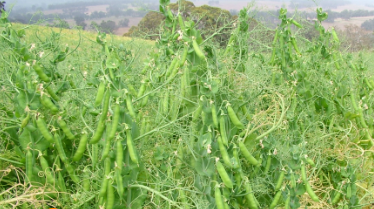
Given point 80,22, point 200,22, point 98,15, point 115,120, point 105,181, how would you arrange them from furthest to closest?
point 98,15
point 80,22
point 200,22
point 105,181
point 115,120

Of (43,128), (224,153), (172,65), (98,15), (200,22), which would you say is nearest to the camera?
(224,153)

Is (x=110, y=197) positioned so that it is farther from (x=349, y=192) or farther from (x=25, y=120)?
(x=349, y=192)

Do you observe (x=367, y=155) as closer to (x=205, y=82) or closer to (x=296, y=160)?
(x=296, y=160)

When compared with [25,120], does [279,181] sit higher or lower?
lower

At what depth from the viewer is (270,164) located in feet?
8.23

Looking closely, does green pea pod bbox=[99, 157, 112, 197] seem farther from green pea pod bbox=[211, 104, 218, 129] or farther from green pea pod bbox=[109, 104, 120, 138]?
green pea pod bbox=[211, 104, 218, 129]

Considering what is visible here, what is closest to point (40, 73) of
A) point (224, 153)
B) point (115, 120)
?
point (115, 120)

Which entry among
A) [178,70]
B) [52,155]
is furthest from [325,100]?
[52,155]

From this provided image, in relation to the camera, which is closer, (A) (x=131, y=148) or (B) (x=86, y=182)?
(A) (x=131, y=148)

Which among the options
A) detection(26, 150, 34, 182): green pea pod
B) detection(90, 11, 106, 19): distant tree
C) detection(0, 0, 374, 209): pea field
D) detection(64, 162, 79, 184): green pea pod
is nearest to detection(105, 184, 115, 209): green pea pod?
detection(0, 0, 374, 209): pea field

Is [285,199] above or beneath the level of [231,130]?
beneath

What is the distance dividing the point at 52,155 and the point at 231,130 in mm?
1399

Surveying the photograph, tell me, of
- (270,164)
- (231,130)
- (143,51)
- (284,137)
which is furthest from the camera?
(143,51)

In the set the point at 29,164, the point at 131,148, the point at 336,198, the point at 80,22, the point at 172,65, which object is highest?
the point at 80,22
